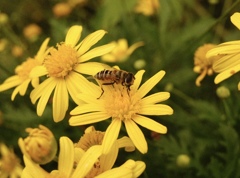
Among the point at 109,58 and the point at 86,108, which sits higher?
the point at 109,58

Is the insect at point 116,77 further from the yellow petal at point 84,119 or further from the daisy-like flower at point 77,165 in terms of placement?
the daisy-like flower at point 77,165

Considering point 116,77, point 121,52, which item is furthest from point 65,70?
point 121,52

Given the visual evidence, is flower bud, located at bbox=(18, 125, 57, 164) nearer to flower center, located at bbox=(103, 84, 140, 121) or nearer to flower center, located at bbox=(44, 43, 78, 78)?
flower center, located at bbox=(103, 84, 140, 121)

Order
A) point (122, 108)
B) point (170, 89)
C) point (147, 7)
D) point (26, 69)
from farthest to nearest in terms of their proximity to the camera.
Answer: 1. point (147, 7)
2. point (170, 89)
3. point (26, 69)
4. point (122, 108)

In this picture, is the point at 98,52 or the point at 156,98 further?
the point at 98,52

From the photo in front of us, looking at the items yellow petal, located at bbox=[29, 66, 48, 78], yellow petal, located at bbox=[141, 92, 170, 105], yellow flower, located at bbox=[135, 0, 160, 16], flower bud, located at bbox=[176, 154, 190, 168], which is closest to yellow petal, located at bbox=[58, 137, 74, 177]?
yellow petal, located at bbox=[141, 92, 170, 105]

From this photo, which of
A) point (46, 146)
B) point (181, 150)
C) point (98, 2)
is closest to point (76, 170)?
point (46, 146)

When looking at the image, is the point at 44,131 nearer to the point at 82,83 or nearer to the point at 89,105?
the point at 89,105

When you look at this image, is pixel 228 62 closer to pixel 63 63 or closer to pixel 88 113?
pixel 88 113

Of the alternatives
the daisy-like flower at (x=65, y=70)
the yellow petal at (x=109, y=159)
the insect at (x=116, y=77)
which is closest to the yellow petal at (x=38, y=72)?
the daisy-like flower at (x=65, y=70)
